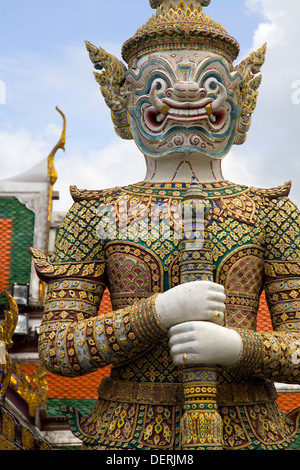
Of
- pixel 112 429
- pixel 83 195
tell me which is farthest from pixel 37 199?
pixel 112 429

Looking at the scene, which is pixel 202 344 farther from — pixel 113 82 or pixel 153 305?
pixel 113 82

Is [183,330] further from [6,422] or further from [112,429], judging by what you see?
[6,422]

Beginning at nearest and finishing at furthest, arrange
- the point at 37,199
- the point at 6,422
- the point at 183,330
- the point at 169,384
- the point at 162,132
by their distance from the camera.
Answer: the point at 183,330 → the point at 169,384 → the point at 162,132 → the point at 6,422 → the point at 37,199

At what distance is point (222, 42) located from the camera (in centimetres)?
579

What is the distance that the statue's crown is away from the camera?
5.71 metres

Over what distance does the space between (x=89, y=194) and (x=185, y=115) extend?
2.65 ft

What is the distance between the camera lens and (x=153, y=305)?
506 centimetres

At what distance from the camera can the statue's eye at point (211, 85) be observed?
18.4ft

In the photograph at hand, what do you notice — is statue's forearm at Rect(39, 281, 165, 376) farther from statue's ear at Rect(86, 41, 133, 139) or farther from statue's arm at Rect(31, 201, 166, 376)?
statue's ear at Rect(86, 41, 133, 139)

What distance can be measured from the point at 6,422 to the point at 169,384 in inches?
54.5

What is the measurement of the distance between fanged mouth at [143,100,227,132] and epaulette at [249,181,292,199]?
483 millimetres

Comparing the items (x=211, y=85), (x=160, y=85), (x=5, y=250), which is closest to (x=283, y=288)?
(x=211, y=85)

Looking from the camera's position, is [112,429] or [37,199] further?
[37,199]

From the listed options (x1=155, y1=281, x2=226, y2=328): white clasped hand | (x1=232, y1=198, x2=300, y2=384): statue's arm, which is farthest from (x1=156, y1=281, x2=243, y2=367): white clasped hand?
(x1=232, y1=198, x2=300, y2=384): statue's arm
